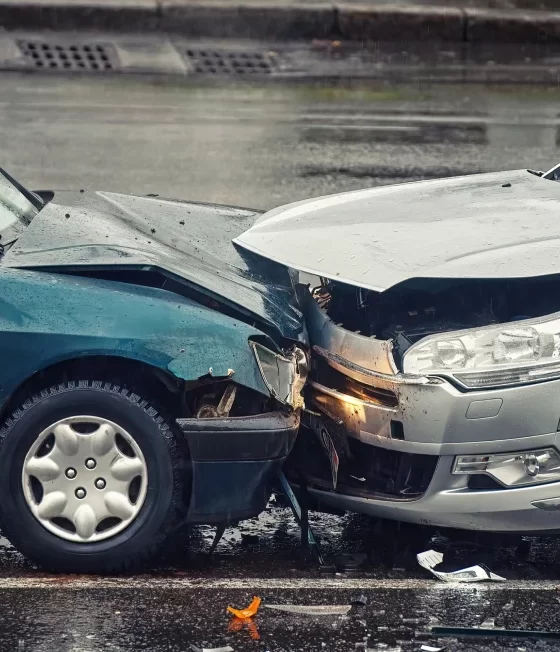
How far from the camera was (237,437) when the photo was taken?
4137 millimetres

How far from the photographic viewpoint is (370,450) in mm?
4457

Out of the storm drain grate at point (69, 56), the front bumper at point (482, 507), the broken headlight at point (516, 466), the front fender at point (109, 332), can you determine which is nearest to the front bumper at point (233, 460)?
the front fender at point (109, 332)

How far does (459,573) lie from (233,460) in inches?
33.7

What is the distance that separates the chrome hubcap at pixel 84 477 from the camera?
4109 mm

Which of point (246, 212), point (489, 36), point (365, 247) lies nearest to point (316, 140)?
point (489, 36)

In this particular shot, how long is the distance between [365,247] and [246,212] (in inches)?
52.4

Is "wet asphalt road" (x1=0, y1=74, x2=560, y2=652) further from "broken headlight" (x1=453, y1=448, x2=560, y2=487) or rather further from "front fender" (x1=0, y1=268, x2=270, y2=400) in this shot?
"front fender" (x1=0, y1=268, x2=270, y2=400)

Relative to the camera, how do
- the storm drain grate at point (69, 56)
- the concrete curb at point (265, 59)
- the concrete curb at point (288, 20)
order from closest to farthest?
the storm drain grate at point (69, 56) < the concrete curb at point (265, 59) < the concrete curb at point (288, 20)

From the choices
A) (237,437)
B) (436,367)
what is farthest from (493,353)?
(237,437)

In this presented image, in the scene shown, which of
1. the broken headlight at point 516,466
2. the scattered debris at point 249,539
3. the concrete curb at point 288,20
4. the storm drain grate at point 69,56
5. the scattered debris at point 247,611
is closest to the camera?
the scattered debris at point 247,611

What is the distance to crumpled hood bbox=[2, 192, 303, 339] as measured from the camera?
171 inches

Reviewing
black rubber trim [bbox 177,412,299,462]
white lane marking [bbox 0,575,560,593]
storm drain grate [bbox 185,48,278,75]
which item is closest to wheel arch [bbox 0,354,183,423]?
black rubber trim [bbox 177,412,299,462]

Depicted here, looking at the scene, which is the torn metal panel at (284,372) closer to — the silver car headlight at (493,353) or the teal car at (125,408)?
the teal car at (125,408)

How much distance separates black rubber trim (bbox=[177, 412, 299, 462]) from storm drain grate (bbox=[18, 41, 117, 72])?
11.8 m
